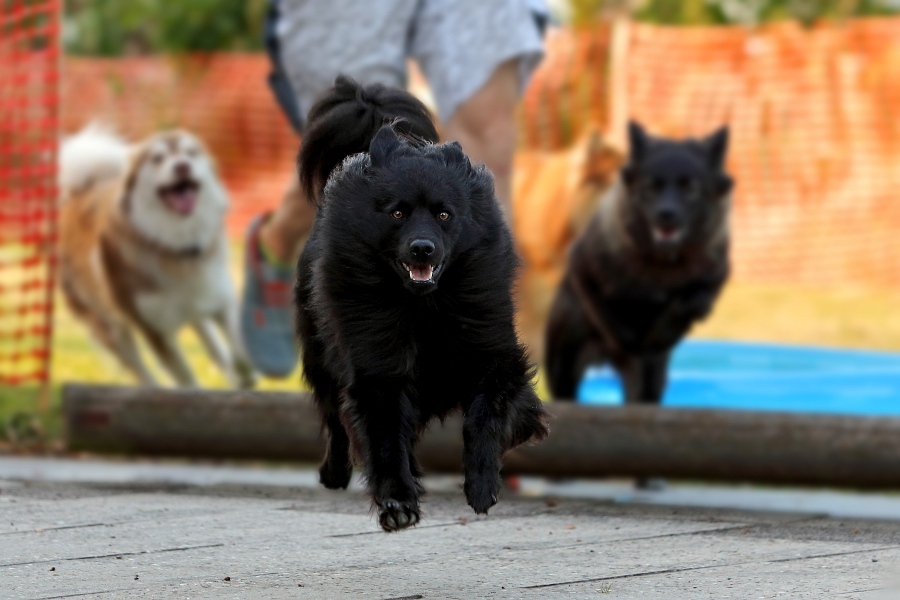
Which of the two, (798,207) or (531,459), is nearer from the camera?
(531,459)

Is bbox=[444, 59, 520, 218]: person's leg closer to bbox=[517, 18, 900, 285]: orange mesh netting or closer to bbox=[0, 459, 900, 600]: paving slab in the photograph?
bbox=[0, 459, 900, 600]: paving slab

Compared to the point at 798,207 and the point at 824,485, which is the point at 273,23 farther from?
the point at 798,207

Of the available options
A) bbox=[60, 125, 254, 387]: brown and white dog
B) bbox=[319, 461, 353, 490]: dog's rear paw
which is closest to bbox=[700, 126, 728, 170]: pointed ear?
bbox=[60, 125, 254, 387]: brown and white dog

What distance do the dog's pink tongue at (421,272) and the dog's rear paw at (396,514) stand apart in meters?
0.49

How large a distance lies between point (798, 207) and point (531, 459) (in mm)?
10704

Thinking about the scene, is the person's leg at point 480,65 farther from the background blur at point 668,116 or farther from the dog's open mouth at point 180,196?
the background blur at point 668,116

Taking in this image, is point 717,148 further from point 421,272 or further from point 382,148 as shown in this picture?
point 421,272

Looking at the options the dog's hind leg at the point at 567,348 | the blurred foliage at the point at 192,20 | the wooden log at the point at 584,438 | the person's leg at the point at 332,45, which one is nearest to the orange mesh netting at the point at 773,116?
the blurred foliage at the point at 192,20

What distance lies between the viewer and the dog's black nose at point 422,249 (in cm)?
289

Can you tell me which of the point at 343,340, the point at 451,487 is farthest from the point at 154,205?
the point at 343,340

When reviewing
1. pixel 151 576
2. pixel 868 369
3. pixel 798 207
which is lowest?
pixel 151 576

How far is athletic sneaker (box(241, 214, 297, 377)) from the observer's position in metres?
6.56

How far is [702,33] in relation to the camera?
53.8 ft

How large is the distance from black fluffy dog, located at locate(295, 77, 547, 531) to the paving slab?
23cm
